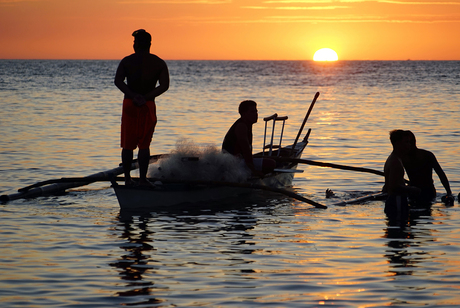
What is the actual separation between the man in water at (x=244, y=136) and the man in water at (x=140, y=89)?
1600 mm

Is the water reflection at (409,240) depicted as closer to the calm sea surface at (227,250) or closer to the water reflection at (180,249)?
the calm sea surface at (227,250)

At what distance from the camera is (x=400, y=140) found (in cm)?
972

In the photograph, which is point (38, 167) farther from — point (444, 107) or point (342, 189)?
point (444, 107)

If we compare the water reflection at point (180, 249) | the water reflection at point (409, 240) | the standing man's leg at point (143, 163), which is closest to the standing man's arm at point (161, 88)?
the standing man's leg at point (143, 163)

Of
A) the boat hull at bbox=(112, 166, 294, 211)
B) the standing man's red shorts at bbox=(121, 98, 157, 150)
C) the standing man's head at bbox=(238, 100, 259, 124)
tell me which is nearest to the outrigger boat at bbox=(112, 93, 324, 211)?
the boat hull at bbox=(112, 166, 294, 211)

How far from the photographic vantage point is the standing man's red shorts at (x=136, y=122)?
10.1 meters

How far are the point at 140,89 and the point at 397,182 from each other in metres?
4.23

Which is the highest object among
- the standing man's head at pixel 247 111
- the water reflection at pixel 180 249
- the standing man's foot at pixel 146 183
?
the standing man's head at pixel 247 111

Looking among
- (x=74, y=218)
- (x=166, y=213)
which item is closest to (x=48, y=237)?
(x=74, y=218)

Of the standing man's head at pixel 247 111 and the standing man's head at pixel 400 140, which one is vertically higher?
the standing man's head at pixel 247 111

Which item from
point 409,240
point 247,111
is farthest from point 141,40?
point 409,240

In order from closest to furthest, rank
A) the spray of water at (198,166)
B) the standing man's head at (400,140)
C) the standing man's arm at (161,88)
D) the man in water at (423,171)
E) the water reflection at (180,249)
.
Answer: the water reflection at (180,249), the standing man's head at (400,140), the standing man's arm at (161,88), the man in water at (423,171), the spray of water at (198,166)

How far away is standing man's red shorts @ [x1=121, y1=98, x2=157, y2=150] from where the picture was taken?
10.1 m

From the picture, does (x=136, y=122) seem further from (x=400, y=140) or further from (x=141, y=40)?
(x=400, y=140)
